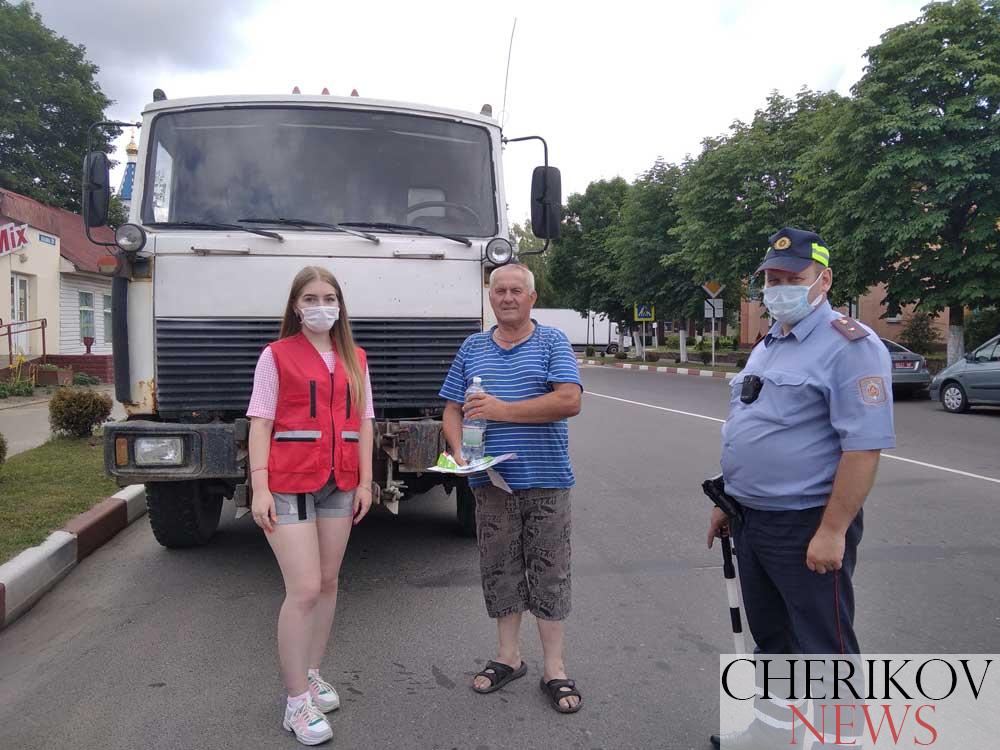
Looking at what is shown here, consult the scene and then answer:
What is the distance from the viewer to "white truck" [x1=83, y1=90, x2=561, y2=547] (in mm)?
4551

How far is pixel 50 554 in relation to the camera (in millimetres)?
5141

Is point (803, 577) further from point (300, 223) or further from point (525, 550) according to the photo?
point (300, 223)

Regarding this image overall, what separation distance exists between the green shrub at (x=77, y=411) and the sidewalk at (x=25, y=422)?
0.31 metres

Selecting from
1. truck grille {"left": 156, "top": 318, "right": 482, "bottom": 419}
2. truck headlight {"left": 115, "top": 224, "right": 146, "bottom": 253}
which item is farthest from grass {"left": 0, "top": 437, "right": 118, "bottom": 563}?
truck headlight {"left": 115, "top": 224, "right": 146, "bottom": 253}

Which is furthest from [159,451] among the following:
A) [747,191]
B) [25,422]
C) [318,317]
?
[747,191]

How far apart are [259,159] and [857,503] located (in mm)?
3947

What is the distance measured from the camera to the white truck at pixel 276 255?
14.9 ft

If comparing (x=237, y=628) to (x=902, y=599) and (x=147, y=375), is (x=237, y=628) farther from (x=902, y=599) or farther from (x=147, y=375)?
(x=902, y=599)

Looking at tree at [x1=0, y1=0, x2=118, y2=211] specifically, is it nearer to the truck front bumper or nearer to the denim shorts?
the truck front bumper

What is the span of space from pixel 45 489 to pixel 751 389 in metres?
6.29

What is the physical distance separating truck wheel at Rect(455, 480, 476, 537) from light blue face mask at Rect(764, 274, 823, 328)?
3196 millimetres

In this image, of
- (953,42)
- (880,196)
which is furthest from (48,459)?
(953,42)

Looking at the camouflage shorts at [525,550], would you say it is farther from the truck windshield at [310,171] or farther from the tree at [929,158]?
the tree at [929,158]

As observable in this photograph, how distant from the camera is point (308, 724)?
312 cm
